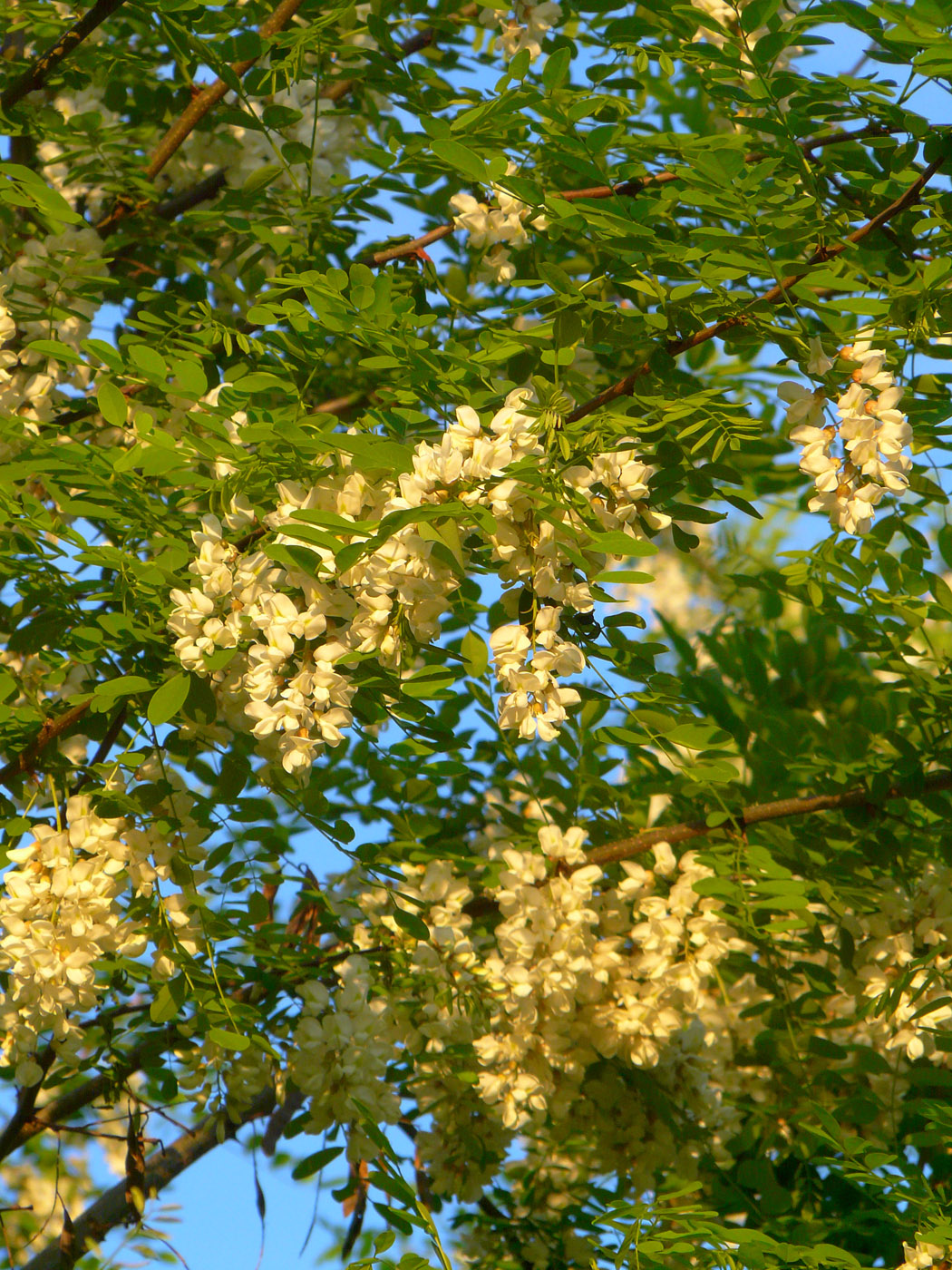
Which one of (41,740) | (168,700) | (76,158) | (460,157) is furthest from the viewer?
(76,158)

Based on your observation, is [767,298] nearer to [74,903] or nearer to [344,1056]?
[74,903]

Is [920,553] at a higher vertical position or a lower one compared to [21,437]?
higher

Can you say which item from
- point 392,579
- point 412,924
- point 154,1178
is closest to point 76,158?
point 392,579

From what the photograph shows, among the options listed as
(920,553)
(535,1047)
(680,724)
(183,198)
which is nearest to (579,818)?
(535,1047)

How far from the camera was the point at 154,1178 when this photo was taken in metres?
2.10

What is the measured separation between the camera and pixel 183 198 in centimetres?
217

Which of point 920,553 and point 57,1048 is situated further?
point 920,553

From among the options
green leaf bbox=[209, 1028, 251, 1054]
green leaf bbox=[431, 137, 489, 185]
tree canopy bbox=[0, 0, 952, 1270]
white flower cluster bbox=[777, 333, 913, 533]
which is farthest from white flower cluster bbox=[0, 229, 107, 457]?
white flower cluster bbox=[777, 333, 913, 533]

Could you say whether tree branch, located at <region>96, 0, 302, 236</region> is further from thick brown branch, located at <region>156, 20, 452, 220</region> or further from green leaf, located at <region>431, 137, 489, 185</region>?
green leaf, located at <region>431, 137, 489, 185</region>

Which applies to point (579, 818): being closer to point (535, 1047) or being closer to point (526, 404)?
point (535, 1047)

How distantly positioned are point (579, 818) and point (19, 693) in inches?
36.3

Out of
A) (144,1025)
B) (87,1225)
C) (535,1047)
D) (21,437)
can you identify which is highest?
(21,437)

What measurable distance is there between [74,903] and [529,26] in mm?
1388

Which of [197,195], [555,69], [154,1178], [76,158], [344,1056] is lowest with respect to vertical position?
[154,1178]
